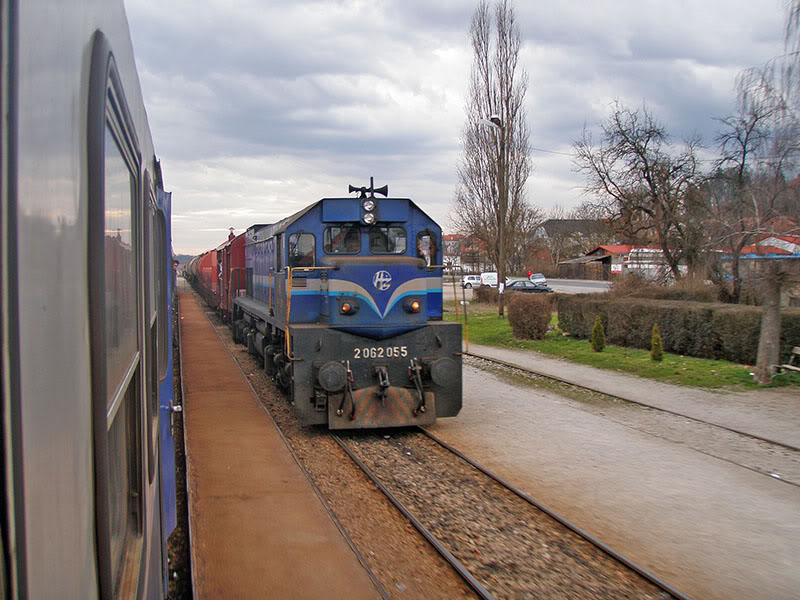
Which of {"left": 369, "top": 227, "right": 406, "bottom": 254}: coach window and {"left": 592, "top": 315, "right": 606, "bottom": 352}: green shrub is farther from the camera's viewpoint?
{"left": 592, "top": 315, "right": 606, "bottom": 352}: green shrub

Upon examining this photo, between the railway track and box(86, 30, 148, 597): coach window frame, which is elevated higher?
box(86, 30, 148, 597): coach window frame

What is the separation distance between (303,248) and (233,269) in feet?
32.0

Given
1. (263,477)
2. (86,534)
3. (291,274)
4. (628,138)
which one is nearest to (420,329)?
(291,274)

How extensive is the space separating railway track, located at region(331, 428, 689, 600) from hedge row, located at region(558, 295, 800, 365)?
9312 mm

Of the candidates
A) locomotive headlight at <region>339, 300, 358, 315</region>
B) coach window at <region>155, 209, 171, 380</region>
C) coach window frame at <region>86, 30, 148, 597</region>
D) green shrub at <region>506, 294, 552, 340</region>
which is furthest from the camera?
green shrub at <region>506, 294, 552, 340</region>

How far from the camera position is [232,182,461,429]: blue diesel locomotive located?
942cm

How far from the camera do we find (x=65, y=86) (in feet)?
3.56

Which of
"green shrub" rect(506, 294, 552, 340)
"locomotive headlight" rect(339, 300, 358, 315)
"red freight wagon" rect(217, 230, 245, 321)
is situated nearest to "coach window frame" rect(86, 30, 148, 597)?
"locomotive headlight" rect(339, 300, 358, 315)

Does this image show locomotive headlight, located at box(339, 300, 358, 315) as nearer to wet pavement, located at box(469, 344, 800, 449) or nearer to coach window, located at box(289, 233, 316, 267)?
coach window, located at box(289, 233, 316, 267)

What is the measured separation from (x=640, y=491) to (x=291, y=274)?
532 centimetres

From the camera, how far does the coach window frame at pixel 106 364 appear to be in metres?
1.27

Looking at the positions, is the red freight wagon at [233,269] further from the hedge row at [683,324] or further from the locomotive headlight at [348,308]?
the hedge row at [683,324]

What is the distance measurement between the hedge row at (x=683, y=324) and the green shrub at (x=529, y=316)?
1.11 meters

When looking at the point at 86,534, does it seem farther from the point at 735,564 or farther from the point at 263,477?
the point at 263,477
